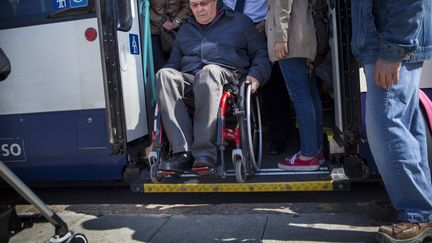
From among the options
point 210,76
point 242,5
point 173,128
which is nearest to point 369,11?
point 210,76

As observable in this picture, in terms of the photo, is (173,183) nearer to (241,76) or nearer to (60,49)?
(241,76)

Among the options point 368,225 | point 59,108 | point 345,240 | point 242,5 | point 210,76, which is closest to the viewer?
point 345,240

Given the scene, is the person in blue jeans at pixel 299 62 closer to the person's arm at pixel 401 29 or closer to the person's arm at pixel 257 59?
the person's arm at pixel 257 59

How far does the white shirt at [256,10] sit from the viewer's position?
12.7 feet

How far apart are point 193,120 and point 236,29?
75 cm

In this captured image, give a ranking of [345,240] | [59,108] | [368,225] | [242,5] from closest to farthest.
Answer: [345,240] → [368,225] → [59,108] → [242,5]

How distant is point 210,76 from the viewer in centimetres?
316

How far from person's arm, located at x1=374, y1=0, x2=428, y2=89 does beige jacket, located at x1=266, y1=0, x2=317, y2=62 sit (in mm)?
841

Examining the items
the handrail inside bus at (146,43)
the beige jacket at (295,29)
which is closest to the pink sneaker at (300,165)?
the beige jacket at (295,29)

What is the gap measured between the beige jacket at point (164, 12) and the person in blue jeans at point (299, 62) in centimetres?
100

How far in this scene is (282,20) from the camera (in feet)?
10.2

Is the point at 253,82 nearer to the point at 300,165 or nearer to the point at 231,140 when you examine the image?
the point at 231,140

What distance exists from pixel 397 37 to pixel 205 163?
1.38 meters

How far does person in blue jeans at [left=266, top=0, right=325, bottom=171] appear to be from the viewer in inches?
123
